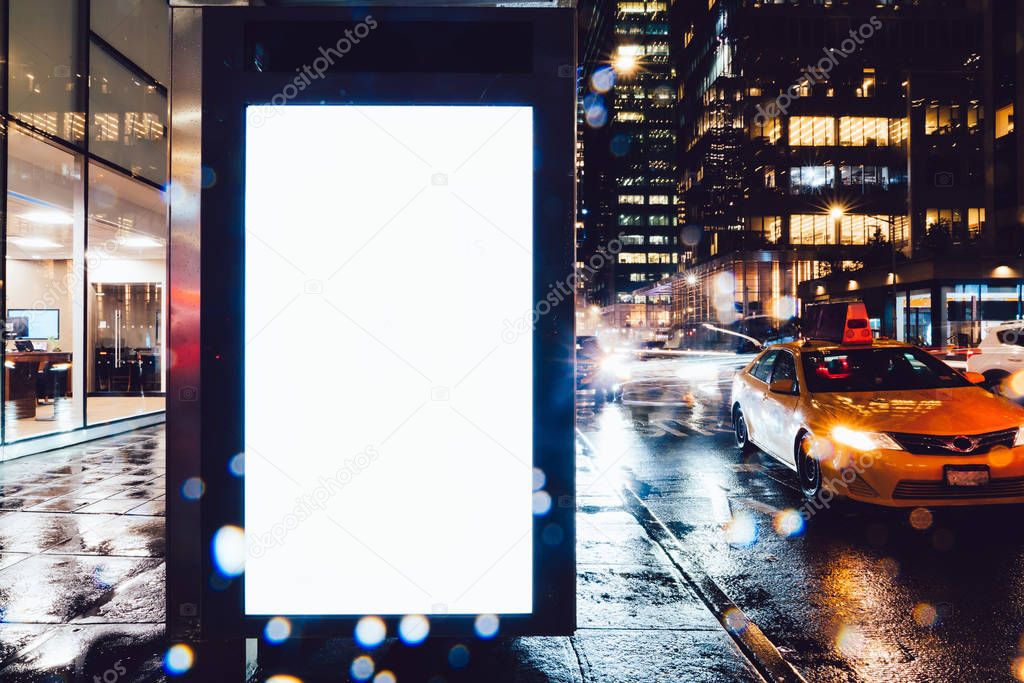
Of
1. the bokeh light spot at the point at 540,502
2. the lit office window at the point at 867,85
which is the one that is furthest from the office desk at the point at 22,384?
the lit office window at the point at 867,85

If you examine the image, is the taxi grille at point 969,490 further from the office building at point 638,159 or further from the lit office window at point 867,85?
the office building at point 638,159

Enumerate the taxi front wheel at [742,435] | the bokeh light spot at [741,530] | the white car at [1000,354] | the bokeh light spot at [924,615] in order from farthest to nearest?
the white car at [1000,354], the taxi front wheel at [742,435], the bokeh light spot at [741,530], the bokeh light spot at [924,615]

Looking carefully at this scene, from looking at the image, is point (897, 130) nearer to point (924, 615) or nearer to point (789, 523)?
point (789, 523)

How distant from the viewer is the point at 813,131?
5903 centimetres

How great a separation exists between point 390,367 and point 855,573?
4.00 meters

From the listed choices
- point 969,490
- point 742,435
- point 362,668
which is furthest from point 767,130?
point 362,668

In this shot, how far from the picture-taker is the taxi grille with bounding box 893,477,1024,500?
531cm

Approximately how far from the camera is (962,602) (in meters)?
4.02

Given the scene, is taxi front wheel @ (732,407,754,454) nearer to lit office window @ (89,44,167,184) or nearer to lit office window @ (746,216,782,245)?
lit office window @ (89,44,167,184)

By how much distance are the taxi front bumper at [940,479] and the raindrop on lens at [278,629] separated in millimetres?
5111

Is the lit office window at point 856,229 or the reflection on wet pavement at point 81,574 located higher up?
the lit office window at point 856,229

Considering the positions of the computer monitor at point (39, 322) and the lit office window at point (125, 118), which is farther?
the computer monitor at point (39, 322)

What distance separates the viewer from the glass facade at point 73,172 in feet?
31.1

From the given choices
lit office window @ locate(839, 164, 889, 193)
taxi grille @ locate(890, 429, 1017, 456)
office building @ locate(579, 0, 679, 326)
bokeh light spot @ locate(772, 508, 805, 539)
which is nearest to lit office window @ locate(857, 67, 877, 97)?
lit office window @ locate(839, 164, 889, 193)
